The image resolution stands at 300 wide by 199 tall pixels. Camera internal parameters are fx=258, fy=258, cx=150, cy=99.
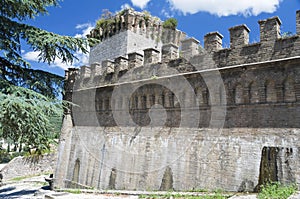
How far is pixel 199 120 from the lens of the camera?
27.7ft

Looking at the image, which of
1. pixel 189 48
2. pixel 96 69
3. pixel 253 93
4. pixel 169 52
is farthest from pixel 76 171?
pixel 253 93

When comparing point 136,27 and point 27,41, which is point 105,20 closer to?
point 136,27

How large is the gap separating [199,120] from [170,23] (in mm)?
9879

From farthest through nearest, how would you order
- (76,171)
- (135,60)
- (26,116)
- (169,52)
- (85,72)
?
1. (85,72)
2. (76,171)
3. (135,60)
4. (169,52)
5. (26,116)

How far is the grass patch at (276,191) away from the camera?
5474 millimetres

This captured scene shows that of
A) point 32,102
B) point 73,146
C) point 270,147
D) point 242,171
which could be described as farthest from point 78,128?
point 270,147

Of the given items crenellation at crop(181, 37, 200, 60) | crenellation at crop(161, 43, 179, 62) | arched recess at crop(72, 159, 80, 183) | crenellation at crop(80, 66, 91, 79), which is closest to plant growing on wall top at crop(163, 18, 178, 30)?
crenellation at crop(80, 66, 91, 79)

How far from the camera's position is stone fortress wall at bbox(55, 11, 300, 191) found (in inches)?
271

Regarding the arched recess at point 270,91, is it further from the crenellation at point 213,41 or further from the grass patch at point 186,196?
the grass patch at point 186,196

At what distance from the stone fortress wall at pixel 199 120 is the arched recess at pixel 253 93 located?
0.09 ft

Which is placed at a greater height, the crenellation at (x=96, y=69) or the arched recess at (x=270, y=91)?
the crenellation at (x=96, y=69)

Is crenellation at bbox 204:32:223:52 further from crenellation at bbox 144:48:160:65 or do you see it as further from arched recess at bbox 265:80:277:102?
crenellation at bbox 144:48:160:65

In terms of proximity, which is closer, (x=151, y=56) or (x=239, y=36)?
(x=239, y=36)

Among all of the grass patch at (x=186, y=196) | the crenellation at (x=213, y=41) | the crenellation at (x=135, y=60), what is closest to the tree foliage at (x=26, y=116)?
the grass patch at (x=186, y=196)
